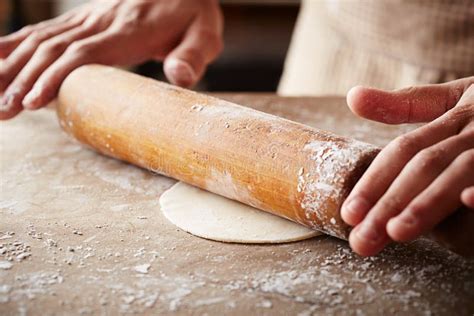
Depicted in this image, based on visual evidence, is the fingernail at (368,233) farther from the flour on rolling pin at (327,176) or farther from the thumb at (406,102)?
the thumb at (406,102)

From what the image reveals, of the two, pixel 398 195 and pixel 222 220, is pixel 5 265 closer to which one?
pixel 222 220

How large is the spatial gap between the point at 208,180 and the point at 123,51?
0.67m

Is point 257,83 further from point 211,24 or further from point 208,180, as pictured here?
point 208,180

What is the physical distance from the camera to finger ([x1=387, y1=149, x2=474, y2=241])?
1036 mm

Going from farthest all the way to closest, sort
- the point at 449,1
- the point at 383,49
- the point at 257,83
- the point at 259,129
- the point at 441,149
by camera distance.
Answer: the point at 257,83, the point at 383,49, the point at 449,1, the point at 259,129, the point at 441,149

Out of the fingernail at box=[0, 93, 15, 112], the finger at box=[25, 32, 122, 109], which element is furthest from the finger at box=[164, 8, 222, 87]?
the fingernail at box=[0, 93, 15, 112]

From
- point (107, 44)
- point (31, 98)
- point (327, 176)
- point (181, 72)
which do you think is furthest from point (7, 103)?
point (327, 176)

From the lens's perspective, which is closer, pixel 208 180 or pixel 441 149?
pixel 441 149

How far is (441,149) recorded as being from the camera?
1.10 metres

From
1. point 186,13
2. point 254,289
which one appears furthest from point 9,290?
point 186,13

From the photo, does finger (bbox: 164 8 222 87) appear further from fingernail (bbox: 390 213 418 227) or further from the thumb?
fingernail (bbox: 390 213 418 227)

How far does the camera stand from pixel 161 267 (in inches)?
46.5

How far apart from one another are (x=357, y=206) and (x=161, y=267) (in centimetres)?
35

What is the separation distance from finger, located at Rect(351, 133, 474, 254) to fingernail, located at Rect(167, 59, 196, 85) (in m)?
0.89
